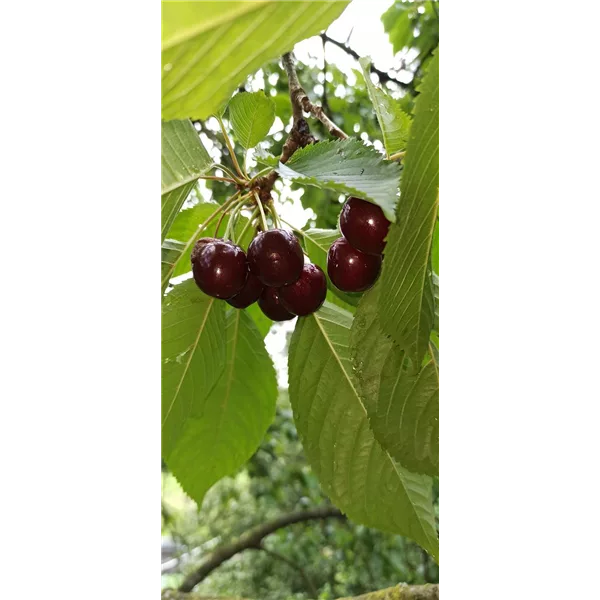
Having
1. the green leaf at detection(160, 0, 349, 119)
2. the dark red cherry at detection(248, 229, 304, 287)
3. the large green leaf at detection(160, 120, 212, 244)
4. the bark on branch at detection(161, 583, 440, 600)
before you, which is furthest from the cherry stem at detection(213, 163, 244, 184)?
the bark on branch at detection(161, 583, 440, 600)

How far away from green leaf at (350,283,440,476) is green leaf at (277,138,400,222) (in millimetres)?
213

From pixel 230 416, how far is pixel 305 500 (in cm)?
263

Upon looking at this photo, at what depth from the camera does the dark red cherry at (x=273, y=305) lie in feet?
2.33

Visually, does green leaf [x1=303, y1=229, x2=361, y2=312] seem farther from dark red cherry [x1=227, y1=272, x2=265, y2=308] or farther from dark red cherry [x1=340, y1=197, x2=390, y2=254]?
dark red cherry [x1=340, y1=197, x2=390, y2=254]

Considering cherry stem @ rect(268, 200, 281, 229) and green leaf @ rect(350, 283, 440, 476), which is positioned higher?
cherry stem @ rect(268, 200, 281, 229)

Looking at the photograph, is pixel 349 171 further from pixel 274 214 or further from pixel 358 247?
pixel 274 214

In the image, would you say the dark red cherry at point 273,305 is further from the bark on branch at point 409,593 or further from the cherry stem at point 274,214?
the bark on branch at point 409,593

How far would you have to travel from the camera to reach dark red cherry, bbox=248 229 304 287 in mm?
594

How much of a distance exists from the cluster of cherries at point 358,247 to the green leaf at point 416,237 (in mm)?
69

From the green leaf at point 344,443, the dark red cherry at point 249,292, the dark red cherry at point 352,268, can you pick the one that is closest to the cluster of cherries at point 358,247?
the dark red cherry at point 352,268

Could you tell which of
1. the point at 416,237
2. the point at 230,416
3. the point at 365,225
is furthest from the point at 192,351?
the point at 416,237

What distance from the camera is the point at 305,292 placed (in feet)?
2.10
